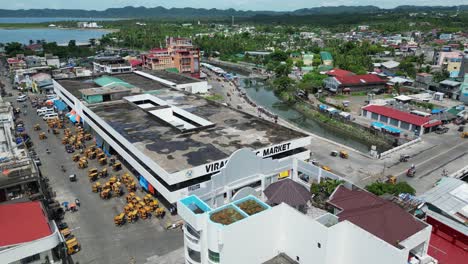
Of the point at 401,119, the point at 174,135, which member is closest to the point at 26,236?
the point at 174,135

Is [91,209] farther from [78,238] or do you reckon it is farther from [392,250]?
[392,250]

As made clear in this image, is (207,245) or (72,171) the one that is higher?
(207,245)

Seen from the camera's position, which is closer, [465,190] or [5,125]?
[465,190]

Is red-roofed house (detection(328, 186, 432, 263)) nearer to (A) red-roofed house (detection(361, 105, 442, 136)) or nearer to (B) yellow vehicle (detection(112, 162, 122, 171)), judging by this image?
(B) yellow vehicle (detection(112, 162, 122, 171))

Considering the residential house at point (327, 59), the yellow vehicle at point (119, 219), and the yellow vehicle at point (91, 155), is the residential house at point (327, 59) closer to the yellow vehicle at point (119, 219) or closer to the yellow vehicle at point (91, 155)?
the yellow vehicle at point (91, 155)

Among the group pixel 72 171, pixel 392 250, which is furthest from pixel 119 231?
pixel 392 250

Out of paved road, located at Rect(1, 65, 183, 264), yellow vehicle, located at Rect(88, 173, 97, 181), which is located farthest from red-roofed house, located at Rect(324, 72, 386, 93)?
paved road, located at Rect(1, 65, 183, 264)
